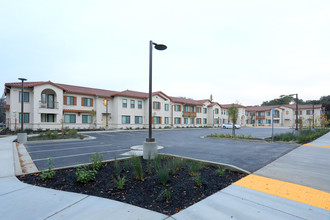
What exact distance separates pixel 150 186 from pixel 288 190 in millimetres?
3499

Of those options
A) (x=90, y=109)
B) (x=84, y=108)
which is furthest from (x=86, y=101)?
(x=90, y=109)

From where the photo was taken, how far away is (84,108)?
98.2ft

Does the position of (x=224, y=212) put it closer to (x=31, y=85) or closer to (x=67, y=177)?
(x=67, y=177)

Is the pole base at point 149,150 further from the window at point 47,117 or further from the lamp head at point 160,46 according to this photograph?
the window at point 47,117

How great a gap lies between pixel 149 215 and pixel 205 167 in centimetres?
368

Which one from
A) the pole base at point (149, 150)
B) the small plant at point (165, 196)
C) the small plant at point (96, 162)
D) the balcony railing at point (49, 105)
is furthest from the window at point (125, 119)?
the small plant at point (165, 196)

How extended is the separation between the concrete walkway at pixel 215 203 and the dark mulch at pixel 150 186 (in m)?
0.23

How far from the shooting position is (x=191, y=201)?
378 centimetres

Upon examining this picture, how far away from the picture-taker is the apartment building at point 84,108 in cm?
2491

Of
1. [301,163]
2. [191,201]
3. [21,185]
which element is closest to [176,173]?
[191,201]

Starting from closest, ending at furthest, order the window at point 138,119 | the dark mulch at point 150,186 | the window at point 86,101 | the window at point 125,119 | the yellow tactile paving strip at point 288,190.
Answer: the dark mulch at point 150,186 → the yellow tactile paving strip at point 288,190 → the window at point 86,101 → the window at point 125,119 → the window at point 138,119

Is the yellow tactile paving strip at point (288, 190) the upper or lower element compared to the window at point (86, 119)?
lower

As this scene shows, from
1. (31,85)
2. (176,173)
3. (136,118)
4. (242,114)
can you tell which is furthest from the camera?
(242,114)

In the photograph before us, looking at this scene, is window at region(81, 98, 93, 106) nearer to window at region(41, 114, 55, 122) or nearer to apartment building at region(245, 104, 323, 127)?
window at region(41, 114, 55, 122)
